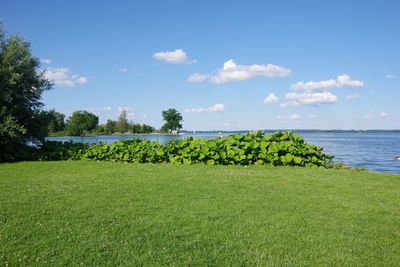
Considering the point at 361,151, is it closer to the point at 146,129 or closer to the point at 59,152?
the point at 59,152

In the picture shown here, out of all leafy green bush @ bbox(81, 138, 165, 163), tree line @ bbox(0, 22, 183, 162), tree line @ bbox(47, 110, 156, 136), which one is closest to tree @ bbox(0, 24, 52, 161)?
tree line @ bbox(0, 22, 183, 162)

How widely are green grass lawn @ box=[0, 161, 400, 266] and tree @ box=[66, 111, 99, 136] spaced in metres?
74.5

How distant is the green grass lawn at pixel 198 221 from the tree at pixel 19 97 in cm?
638

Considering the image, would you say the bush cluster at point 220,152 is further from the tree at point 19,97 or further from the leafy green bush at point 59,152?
the tree at point 19,97

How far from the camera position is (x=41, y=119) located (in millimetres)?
17422

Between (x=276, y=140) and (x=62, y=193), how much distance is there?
381 inches

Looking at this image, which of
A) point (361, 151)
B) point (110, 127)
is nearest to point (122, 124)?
point (110, 127)

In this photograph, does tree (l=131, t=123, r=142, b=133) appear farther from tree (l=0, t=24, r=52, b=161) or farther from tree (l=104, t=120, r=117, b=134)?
tree (l=0, t=24, r=52, b=161)

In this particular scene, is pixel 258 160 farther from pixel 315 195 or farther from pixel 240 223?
pixel 240 223

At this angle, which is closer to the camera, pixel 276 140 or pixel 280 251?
pixel 280 251

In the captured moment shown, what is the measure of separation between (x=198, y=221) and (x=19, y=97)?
13966 millimetres

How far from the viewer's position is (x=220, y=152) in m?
14.5

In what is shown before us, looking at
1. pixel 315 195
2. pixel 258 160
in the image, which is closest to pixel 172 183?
pixel 315 195

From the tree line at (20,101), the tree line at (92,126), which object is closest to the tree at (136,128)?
the tree line at (92,126)
